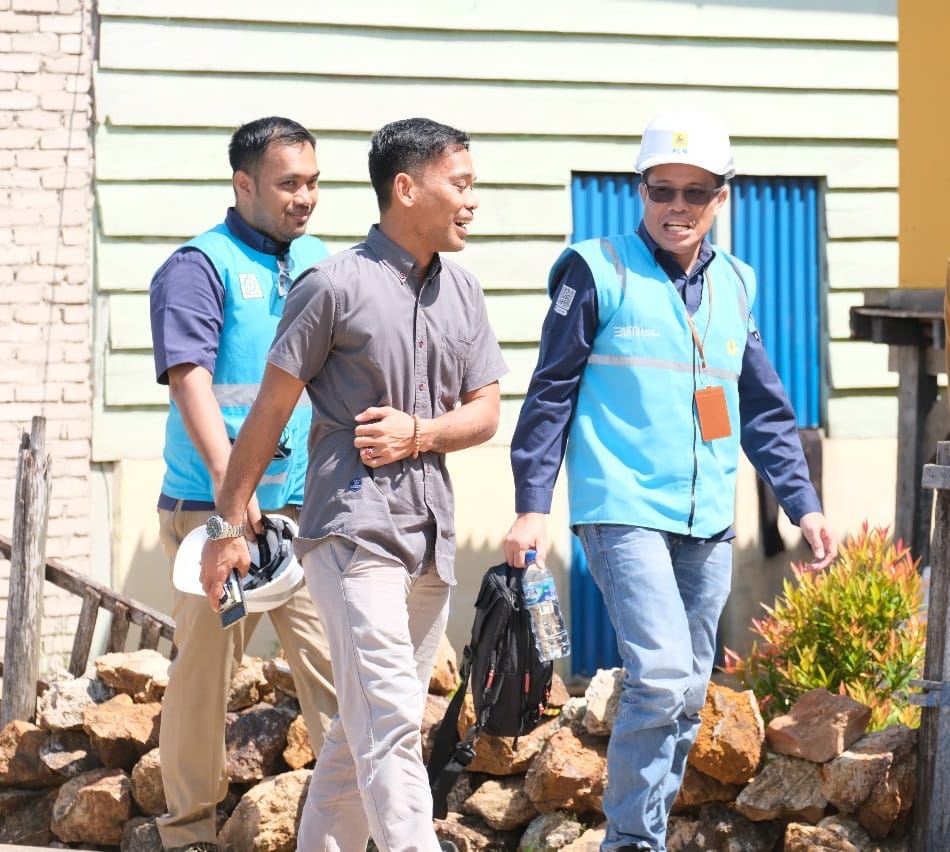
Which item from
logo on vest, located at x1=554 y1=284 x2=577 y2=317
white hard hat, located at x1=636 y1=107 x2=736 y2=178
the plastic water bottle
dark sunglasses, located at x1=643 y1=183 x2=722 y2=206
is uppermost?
white hard hat, located at x1=636 y1=107 x2=736 y2=178

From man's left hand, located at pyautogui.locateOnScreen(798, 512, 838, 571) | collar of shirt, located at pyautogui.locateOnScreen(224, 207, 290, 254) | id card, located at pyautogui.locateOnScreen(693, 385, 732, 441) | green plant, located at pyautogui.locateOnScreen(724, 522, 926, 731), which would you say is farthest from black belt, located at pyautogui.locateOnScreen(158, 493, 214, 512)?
green plant, located at pyautogui.locateOnScreen(724, 522, 926, 731)

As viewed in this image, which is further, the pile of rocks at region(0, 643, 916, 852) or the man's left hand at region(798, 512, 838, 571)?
the pile of rocks at region(0, 643, 916, 852)

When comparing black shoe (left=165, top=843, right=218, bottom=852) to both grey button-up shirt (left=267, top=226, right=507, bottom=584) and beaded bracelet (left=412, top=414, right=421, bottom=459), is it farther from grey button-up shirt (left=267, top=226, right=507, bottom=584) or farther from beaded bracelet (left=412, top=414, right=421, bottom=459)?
beaded bracelet (left=412, top=414, right=421, bottom=459)

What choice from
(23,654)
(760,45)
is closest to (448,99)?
(760,45)

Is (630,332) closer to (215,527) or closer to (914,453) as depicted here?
(215,527)

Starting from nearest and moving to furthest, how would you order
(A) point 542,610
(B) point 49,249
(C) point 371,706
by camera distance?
(C) point 371,706
(A) point 542,610
(B) point 49,249

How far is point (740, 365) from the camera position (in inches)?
189

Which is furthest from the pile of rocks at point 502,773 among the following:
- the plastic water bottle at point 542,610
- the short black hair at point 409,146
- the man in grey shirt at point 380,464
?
the short black hair at point 409,146

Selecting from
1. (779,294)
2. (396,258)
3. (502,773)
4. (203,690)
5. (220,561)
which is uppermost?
(779,294)

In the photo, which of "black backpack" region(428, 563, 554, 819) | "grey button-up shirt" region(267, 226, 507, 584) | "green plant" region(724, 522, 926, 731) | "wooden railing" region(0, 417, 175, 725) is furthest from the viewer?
"wooden railing" region(0, 417, 175, 725)

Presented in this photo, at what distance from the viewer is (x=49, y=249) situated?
7.38 m

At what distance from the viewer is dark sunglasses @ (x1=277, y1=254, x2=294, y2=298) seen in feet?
17.0

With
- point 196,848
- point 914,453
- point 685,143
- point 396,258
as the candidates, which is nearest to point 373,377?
point 396,258

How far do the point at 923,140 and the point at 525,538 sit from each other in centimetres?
414
